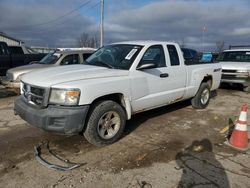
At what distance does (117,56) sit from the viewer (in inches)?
202

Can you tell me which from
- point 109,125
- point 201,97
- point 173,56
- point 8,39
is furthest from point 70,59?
point 8,39

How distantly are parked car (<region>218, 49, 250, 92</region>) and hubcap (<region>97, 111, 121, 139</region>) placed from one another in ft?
24.1

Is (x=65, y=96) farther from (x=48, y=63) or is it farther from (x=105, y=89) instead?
(x=48, y=63)

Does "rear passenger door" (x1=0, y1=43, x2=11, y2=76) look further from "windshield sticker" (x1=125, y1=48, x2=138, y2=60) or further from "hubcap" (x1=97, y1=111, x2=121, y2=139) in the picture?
"hubcap" (x1=97, y1=111, x2=121, y2=139)

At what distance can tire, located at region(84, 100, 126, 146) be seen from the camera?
4121mm

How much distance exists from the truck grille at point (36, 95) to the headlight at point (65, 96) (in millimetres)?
130

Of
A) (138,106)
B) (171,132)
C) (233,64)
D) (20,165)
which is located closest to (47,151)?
(20,165)

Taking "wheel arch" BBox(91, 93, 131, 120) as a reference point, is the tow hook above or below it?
below

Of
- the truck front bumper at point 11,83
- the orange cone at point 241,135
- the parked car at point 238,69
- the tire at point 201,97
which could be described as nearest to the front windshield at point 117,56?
the orange cone at point 241,135

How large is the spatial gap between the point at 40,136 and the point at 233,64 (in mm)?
8548

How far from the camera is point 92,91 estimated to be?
3.96m

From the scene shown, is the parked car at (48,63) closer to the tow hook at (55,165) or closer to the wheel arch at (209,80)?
the wheel arch at (209,80)

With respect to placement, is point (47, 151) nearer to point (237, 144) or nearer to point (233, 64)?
point (237, 144)

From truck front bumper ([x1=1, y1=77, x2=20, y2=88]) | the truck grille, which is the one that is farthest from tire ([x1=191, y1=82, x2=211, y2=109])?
truck front bumper ([x1=1, y1=77, x2=20, y2=88])
